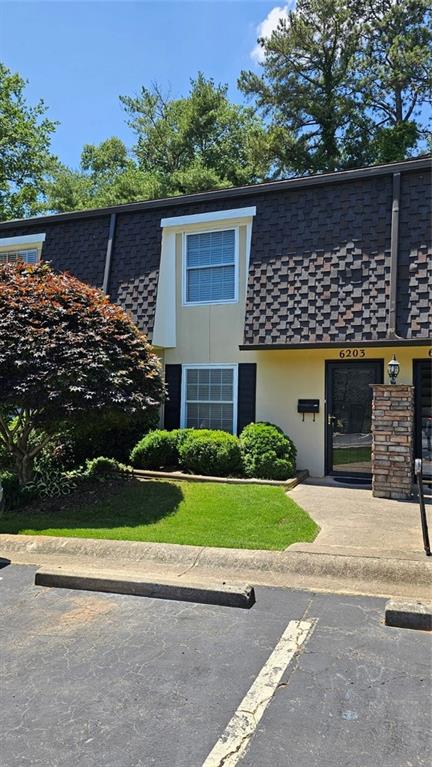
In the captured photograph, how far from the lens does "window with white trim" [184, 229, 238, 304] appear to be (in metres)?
11.3

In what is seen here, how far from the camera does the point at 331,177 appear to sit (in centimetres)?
1004

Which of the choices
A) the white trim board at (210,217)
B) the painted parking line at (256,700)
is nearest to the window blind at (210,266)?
the white trim board at (210,217)

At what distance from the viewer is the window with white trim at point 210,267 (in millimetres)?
11297

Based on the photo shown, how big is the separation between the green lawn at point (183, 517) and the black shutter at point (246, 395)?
218 cm

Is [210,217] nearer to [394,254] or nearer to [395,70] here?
[394,254]

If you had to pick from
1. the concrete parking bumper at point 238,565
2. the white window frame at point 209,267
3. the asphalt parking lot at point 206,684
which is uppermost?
the white window frame at point 209,267

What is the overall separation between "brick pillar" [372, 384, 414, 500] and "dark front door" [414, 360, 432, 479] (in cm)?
112

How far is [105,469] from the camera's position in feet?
32.3

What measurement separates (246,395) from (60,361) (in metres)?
4.25

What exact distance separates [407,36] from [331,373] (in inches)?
855

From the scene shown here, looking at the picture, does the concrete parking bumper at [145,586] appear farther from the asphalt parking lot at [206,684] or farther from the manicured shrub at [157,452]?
the manicured shrub at [157,452]

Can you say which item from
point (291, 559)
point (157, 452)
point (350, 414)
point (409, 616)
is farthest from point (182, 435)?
point (409, 616)

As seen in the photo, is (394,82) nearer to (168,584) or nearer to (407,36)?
(407,36)

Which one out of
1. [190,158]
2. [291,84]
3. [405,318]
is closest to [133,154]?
[190,158]
